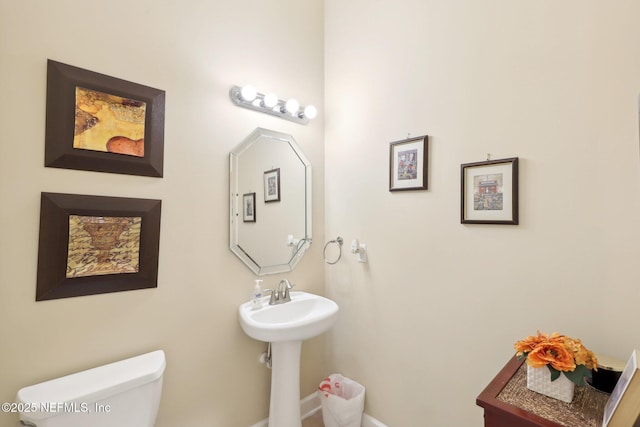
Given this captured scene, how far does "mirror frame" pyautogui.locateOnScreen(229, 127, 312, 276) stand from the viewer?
175 centimetres

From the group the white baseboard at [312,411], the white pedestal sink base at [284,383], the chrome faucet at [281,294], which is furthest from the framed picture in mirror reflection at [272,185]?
the white baseboard at [312,411]

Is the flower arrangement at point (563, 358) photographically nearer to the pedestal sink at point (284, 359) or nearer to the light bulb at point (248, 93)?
the pedestal sink at point (284, 359)

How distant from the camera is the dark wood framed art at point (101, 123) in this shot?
1.24 meters

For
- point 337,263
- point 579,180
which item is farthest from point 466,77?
point 337,263

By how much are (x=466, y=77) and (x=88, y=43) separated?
69.8 inches

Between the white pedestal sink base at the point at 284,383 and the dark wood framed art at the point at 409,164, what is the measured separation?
112cm

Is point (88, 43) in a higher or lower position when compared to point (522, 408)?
higher

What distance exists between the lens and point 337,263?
7.09 feet

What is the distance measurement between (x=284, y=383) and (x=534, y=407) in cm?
124

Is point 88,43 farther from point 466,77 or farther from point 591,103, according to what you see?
point 591,103

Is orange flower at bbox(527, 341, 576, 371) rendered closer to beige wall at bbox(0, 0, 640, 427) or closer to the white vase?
the white vase

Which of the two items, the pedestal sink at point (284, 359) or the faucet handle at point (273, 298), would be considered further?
the faucet handle at point (273, 298)

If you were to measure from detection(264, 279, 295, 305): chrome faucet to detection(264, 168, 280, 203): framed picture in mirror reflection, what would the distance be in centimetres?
54

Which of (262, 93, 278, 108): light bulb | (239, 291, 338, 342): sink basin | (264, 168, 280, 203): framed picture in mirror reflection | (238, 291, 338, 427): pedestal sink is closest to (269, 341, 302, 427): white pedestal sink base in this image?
(238, 291, 338, 427): pedestal sink
